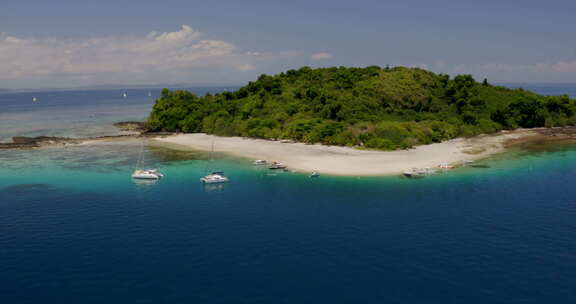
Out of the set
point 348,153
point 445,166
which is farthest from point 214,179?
point 445,166

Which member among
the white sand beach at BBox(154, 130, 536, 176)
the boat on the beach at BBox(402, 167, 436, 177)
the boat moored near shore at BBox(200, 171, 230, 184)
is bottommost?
the boat moored near shore at BBox(200, 171, 230, 184)

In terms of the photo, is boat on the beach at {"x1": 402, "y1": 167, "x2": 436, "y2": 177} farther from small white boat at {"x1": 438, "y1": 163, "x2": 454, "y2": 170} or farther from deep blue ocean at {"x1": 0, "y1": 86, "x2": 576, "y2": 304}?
small white boat at {"x1": 438, "y1": 163, "x2": 454, "y2": 170}

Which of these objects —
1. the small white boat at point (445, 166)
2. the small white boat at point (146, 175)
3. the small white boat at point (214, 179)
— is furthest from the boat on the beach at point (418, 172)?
the small white boat at point (146, 175)

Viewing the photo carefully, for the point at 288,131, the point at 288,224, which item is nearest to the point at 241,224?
the point at 288,224

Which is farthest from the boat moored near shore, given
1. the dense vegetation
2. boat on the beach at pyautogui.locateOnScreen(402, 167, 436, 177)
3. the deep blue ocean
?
the dense vegetation

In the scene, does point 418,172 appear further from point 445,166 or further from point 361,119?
point 361,119

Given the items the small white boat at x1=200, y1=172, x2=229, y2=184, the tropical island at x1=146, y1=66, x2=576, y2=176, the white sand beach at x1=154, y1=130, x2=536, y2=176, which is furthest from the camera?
the tropical island at x1=146, y1=66, x2=576, y2=176
